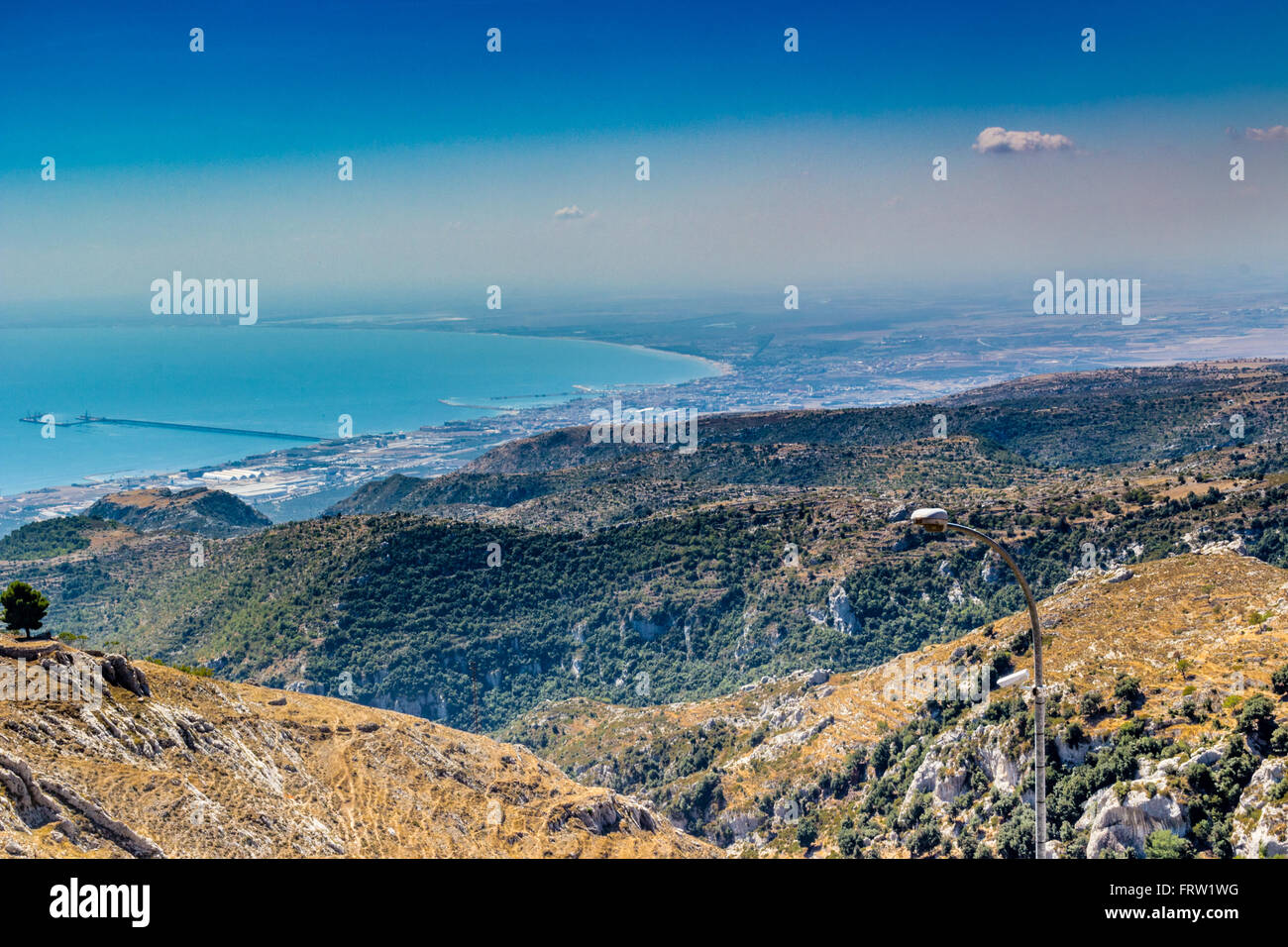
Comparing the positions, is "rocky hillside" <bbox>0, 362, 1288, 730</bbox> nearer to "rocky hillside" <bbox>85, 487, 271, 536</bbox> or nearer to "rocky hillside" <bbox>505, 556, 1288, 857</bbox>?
"rocky hillside" <bbox>505, 556, 1288, 857</bbox>

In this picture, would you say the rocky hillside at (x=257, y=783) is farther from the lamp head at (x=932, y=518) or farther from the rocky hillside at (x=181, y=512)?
the rocky hillside at (x=181, y=512)

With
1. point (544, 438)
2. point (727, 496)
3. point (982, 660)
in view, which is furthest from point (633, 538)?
point (544, 438)

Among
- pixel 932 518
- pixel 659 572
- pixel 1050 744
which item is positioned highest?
pixel 932 518

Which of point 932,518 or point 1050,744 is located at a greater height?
point 932,518

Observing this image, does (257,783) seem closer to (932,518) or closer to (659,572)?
(932,518)

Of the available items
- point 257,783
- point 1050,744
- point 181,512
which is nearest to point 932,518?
point 257,783
